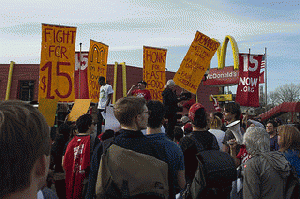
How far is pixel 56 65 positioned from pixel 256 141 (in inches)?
276

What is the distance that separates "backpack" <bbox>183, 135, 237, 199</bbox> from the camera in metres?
2.90

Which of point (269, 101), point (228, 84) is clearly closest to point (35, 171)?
point (228, 84)

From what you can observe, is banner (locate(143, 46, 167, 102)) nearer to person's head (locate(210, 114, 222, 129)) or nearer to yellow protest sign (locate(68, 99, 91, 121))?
yellow protest sign (locate(68, 99, 91, 121))

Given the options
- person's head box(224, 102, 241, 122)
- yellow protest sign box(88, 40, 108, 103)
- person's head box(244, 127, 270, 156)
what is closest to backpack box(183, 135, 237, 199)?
person's head box(244, 127, 270, 156)

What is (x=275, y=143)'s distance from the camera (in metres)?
6.18

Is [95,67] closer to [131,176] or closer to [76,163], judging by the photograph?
[76,163]

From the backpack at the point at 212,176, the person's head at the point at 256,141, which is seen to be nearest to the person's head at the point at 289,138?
the person's head at the point at 256,141

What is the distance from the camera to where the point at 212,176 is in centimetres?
289

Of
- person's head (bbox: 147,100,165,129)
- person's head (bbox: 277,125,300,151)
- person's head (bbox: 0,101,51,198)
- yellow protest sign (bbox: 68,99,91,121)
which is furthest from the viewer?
yellow protest sign (bbox: 68,99,91,121)

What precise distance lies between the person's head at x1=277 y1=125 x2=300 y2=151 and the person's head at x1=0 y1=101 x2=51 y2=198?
139 inches

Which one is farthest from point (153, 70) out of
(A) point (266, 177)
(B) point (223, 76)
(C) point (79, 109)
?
(B) point (223, 76)

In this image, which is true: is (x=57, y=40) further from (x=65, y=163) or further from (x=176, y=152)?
(x=176, y=152)

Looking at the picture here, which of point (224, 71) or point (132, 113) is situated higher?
point (224, 71)

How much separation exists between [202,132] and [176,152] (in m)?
0.94
